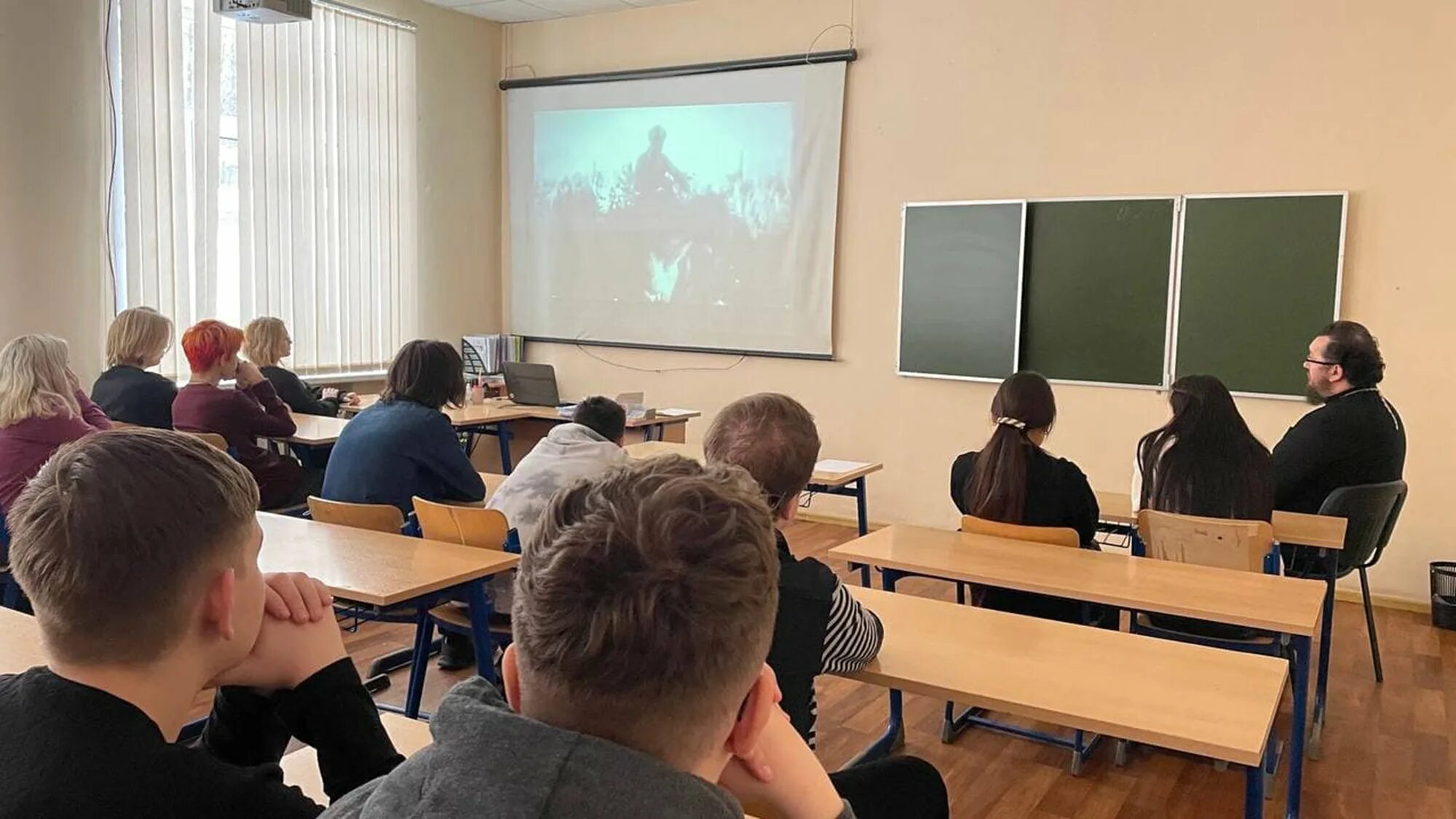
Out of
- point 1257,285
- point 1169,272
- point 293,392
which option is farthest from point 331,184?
point 1257,285

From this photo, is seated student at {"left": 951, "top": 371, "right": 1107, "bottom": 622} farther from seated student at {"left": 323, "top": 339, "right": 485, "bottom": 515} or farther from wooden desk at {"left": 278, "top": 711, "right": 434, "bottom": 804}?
wooden desk at {"left": 278, "top": 711, "right": 434, "bottom": 804}

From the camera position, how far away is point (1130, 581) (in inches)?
102

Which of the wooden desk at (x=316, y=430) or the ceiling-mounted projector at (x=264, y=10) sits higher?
the ceiling-mounted projector at (x=264, y=10)

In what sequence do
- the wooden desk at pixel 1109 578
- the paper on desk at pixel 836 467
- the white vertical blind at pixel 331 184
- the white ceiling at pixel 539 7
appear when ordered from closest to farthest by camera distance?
the wooden desk at pixel 1109 578 → the paper on desk at pixel 836 467 → the white vertical blind at pixel 331 184 → the white ceiling at pixel 539 7

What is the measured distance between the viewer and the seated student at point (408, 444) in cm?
351

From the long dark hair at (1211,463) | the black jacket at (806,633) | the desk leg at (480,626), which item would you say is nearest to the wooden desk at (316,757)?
the black jacket at (806,633)

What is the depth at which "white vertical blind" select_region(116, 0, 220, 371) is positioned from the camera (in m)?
5.57

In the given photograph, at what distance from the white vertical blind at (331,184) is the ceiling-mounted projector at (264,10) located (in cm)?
71

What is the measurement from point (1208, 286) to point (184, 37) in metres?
5.43

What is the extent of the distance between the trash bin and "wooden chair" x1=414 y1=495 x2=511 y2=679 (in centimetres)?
412

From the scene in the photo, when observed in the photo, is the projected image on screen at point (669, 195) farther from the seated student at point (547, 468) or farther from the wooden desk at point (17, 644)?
the wooden desk at point (17, 644)

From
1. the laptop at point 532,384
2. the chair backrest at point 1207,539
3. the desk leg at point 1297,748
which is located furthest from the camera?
the laptop at point 532,384

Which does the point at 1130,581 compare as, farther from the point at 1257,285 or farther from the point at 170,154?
the point at 170,154

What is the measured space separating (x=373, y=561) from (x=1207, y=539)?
226 cm
